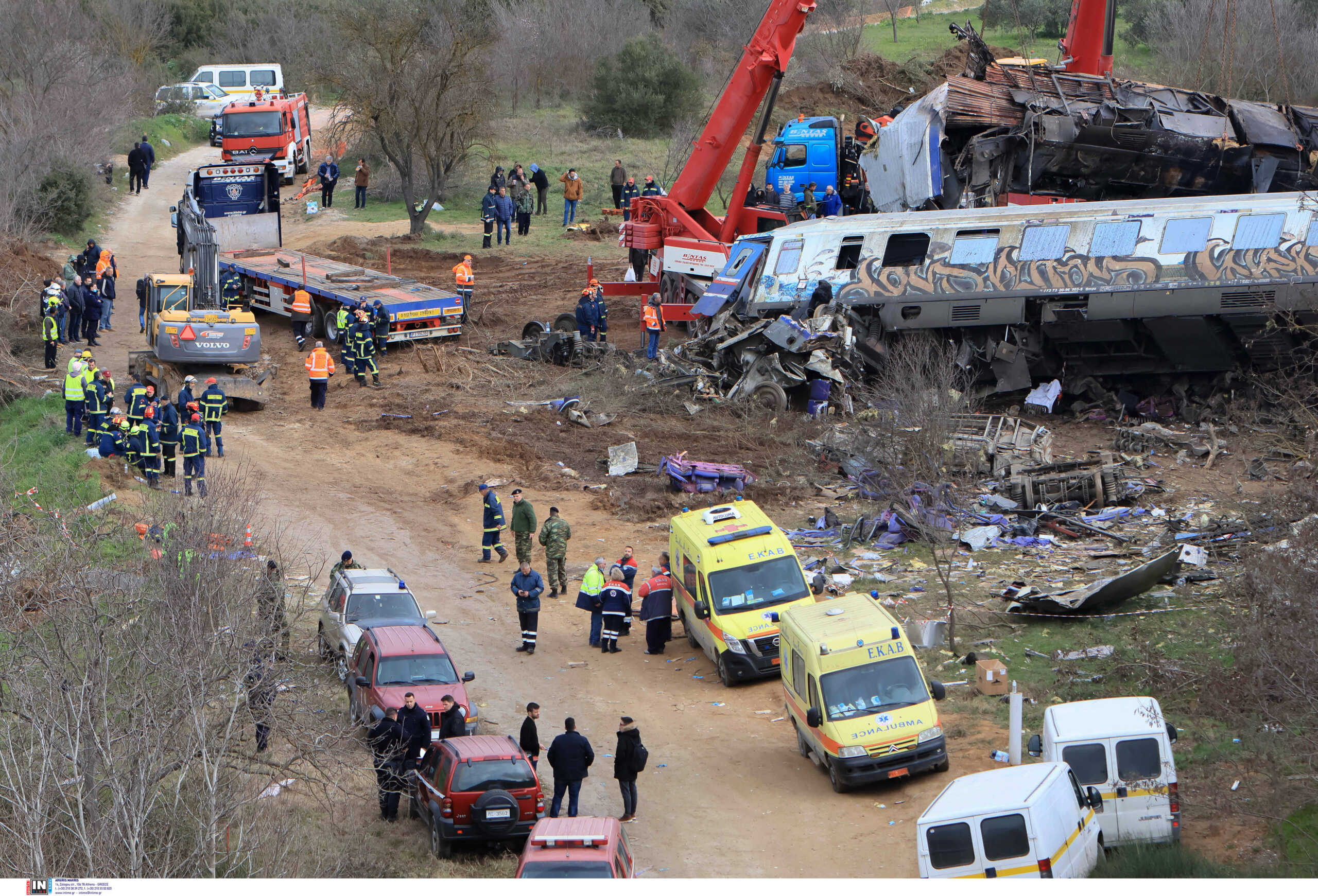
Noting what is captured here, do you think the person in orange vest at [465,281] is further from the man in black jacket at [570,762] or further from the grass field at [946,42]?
the grass field at [946,42]

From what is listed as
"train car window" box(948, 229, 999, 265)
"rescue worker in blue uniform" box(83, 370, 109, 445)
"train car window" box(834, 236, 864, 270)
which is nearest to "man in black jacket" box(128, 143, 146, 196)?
"rescue worker in blue uniform" box(83, 370, 109, 445)

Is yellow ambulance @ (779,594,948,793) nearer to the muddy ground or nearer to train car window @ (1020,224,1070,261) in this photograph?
the muddy ground

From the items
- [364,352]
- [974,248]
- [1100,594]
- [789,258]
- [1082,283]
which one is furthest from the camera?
[364,352]

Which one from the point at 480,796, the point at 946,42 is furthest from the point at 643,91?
the point at 480,796

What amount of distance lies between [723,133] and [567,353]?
5838mm

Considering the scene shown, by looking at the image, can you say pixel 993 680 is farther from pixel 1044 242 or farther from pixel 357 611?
pixel 1044 242

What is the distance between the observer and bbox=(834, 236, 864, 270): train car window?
81.7 ft

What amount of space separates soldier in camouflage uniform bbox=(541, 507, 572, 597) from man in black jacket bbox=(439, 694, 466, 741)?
4784 millimetres

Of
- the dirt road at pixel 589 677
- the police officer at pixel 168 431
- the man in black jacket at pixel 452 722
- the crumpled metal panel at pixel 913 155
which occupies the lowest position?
the dirt road at pixel 589 677

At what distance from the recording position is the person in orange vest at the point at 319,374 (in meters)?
25.6

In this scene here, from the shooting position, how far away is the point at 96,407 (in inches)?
879

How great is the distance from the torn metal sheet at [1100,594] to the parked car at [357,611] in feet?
24.3

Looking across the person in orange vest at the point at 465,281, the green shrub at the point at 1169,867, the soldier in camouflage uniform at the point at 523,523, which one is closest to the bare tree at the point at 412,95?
the person in orange vest at the point at 465,281

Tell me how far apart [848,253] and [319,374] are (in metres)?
10.2
